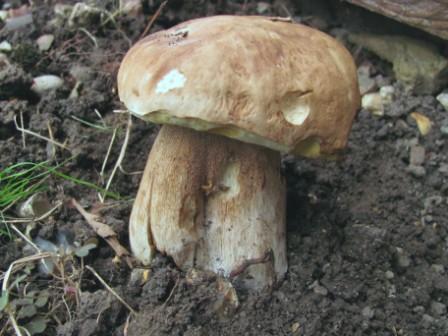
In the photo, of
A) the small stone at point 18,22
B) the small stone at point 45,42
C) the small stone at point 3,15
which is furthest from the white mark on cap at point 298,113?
the small stone at point 3,15

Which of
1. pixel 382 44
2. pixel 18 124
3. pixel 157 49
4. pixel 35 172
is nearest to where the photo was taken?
pixel 157 49

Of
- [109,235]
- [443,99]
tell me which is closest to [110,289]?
[109,235]

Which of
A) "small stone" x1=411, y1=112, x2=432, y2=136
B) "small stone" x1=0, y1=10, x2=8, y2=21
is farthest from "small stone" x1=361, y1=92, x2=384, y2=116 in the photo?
"small stone" x1=0, y1=10, x2=8, y2=21

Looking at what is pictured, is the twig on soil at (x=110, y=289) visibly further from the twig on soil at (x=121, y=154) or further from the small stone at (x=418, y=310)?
the small stone at (x=418, y=310)

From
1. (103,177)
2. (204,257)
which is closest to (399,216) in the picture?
(204,257)

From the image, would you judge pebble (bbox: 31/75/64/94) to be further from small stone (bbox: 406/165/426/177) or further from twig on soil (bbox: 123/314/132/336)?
small stone (bbox: 406/165/426/177)

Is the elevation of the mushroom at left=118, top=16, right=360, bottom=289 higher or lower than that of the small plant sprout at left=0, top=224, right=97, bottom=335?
higher

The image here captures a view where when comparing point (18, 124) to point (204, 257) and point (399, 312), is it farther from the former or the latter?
point (399, 312)
